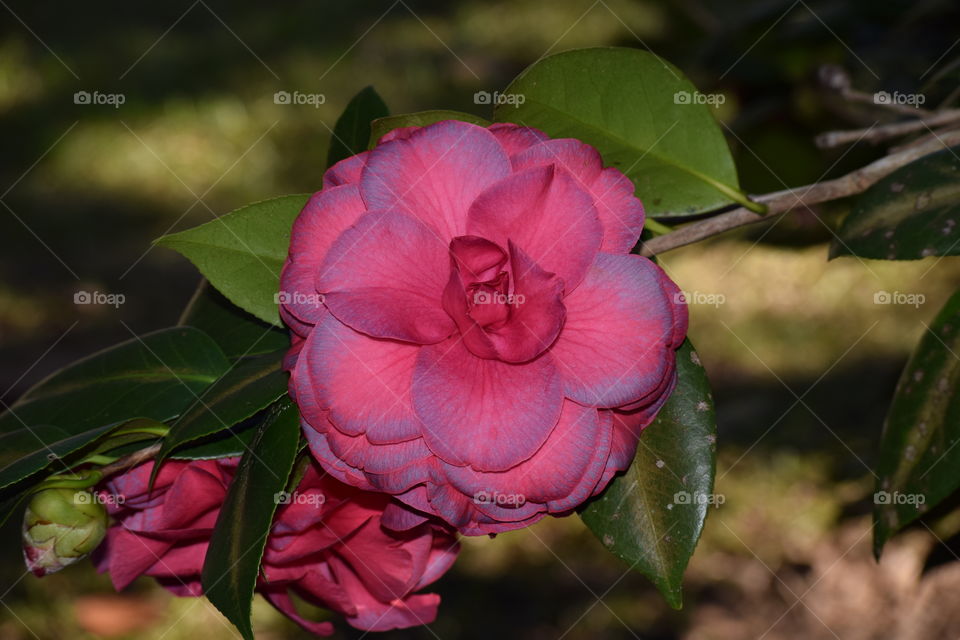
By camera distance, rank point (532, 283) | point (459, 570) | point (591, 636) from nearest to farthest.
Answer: point (532, 283)
point (591, 636)
point (459, 570)

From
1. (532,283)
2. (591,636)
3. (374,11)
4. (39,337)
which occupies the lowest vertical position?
(591,636)

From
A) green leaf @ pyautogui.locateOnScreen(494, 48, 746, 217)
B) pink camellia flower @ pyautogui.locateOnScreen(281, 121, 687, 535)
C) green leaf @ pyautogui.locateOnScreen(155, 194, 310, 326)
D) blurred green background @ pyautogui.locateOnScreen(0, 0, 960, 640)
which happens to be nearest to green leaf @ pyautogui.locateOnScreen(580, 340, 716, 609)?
pink camellia flower @ pyautogui.locateOnScreen(281, 121, 687, 535)

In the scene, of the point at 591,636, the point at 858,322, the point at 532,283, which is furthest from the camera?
the point at 858,322

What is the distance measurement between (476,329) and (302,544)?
223mm

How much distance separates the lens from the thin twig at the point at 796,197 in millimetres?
777

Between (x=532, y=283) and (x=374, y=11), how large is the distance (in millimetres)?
3245

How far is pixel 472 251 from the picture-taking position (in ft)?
2.02

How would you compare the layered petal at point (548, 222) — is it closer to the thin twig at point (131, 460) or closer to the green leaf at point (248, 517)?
the green leaf at point (248, 517)

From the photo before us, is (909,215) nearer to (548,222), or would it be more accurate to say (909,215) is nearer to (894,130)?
(894,130)

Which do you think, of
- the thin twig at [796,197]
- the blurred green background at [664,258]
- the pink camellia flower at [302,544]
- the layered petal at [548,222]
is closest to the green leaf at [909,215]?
the thin twig at [796,197]

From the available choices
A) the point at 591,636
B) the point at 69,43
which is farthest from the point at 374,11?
the point at 591,636

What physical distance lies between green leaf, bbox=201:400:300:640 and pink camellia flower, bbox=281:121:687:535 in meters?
0.03

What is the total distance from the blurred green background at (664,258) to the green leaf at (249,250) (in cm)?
49

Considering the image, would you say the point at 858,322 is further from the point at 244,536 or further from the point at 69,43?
the point at 69,43
